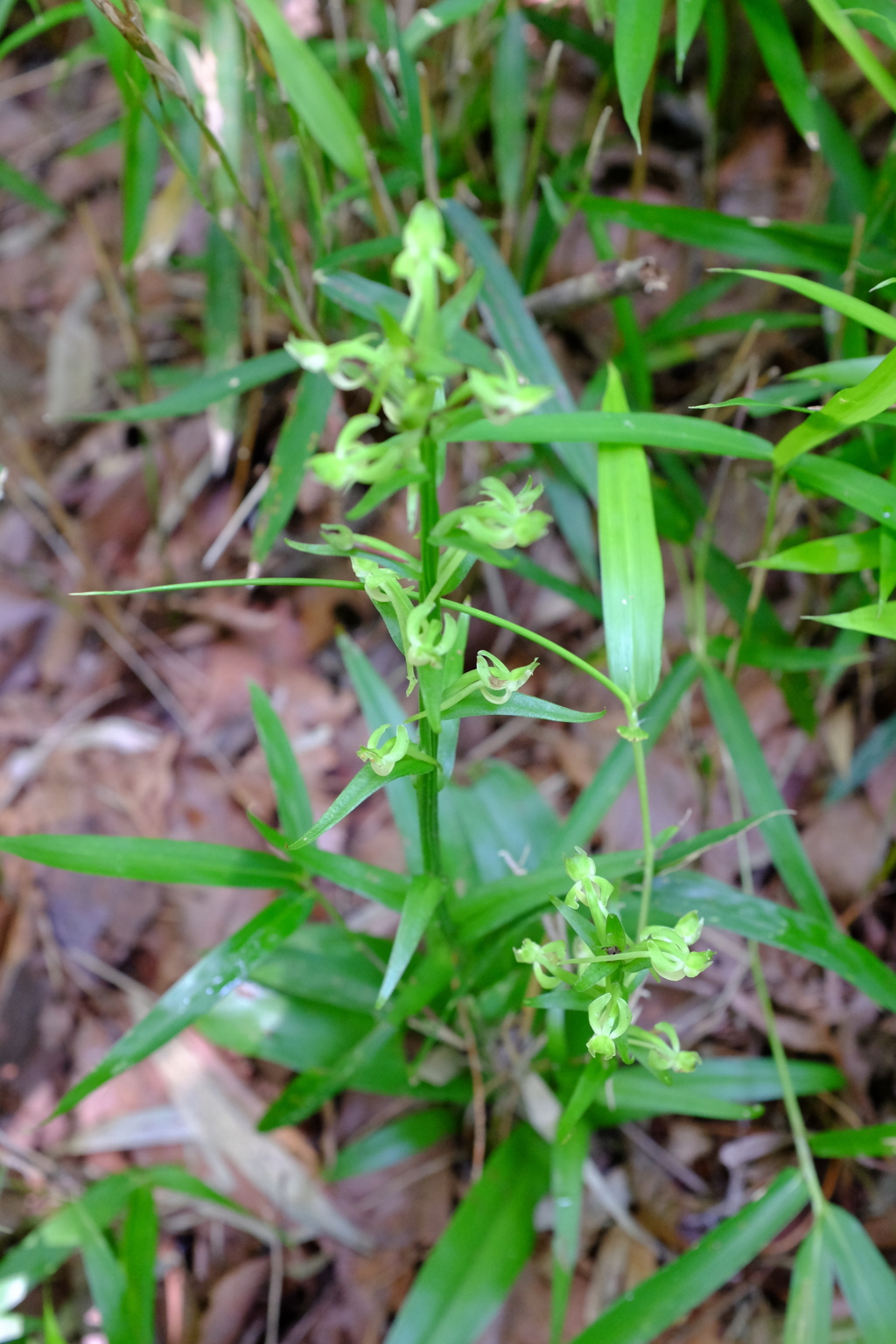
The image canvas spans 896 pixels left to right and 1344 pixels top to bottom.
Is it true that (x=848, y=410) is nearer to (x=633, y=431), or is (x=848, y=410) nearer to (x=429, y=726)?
(x=633, y=431)

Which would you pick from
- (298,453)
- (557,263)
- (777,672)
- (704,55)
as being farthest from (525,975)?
(704,55)

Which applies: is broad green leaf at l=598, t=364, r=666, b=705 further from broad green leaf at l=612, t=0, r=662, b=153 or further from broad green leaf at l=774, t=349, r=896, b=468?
broad green leaf at l=612, t=0, r=662, b=153

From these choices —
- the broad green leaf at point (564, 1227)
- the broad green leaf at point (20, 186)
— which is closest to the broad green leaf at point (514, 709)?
the broad green leaf at point (564, 1227)

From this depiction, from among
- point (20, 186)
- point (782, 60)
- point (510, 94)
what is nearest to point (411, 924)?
point (782, 60)

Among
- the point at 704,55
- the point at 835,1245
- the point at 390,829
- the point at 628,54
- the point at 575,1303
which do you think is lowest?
the point at 575,1303

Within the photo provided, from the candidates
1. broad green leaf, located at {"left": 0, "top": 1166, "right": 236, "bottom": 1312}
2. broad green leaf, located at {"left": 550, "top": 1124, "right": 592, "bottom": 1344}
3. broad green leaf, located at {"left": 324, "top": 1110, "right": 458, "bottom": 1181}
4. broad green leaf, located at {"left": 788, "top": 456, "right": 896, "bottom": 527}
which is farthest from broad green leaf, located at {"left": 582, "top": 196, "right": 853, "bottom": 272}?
broad green leaf, located at {"left": 0, "top": 1166, "right": 236, "bottom": 1312}

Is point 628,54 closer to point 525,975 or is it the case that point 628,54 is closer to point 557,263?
point 557,263
